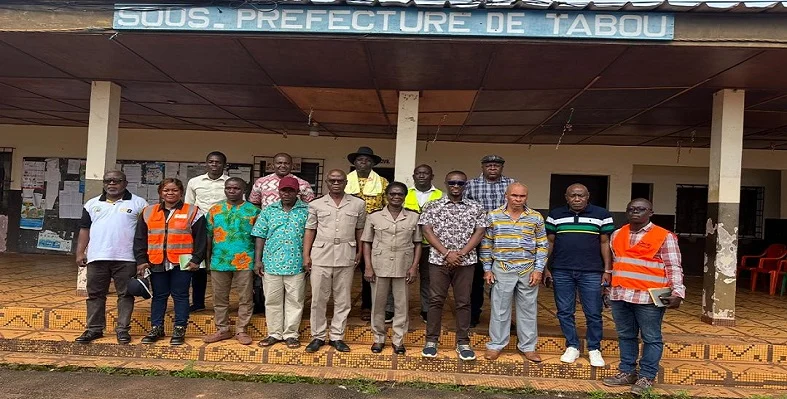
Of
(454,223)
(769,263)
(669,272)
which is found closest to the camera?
(669,272)

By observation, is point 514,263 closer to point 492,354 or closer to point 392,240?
point 492,354

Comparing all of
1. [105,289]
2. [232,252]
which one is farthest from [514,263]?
[105,289]

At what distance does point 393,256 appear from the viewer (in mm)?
4180

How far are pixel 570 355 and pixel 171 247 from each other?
11.3 ft

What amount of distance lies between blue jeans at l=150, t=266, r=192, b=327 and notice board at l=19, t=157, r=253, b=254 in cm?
475

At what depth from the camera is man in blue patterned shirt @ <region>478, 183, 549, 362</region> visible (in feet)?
13.5

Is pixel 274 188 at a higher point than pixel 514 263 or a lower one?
higher

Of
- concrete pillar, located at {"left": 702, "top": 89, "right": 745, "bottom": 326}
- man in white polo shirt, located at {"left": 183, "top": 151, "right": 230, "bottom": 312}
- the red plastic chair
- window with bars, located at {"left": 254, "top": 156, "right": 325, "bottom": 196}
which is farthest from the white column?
man in white polo shirt, located at {"left": 183, "top": 151, "right": 230, "bottom": 312}

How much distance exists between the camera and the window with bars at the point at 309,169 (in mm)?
9047

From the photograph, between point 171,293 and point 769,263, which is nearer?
point 171,293

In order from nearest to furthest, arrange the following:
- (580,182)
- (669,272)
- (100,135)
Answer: (669,272) → (100,135) → (580,182)

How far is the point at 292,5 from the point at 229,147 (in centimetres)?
546

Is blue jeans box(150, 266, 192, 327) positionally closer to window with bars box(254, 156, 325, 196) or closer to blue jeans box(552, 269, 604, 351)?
blue jeans box(552, 269, 604, 351)

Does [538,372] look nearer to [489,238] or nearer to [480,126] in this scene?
[489,238]
